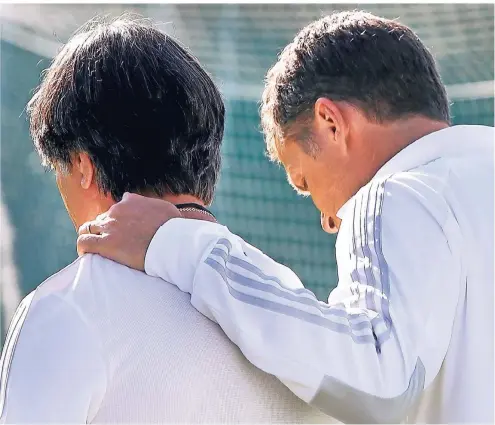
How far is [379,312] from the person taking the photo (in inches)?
55.3

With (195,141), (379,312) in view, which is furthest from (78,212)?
(379,312)

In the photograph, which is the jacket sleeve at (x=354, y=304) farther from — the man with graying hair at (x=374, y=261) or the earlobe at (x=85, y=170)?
the earlobe at (x=85, y=170)

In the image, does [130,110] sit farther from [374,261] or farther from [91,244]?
[374,261]

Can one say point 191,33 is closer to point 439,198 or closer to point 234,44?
point 234,44

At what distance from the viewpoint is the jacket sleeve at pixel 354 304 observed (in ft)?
4.44

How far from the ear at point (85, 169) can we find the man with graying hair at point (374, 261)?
6 cm

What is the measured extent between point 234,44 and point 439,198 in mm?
5765

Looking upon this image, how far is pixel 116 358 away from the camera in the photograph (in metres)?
1.25

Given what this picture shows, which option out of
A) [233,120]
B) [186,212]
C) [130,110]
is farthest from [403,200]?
[233,120]

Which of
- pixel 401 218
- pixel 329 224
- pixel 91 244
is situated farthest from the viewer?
pixel 329 224

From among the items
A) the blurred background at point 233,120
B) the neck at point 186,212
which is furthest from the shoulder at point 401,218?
the blurred background at point 233,120

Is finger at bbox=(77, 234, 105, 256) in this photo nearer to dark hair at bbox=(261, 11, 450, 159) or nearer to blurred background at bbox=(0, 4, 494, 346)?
dark hair at bbox=(261, 11, 450, 159)

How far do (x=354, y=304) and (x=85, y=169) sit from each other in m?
0.44

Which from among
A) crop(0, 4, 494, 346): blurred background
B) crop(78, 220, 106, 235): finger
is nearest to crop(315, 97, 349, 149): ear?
crop(78, 220, 106, 235): finger
